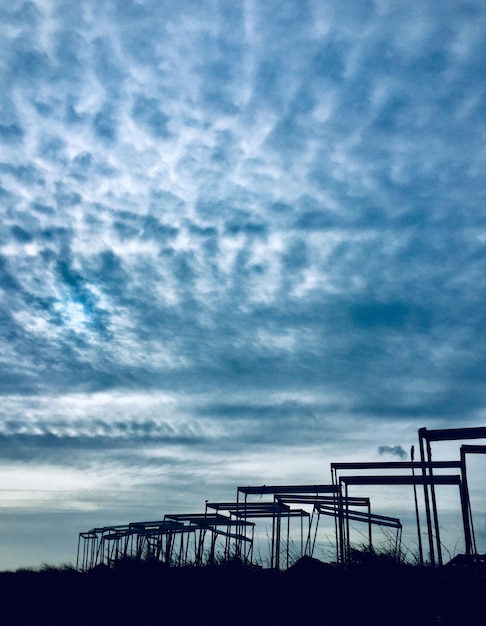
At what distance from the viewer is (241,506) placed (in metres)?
22.2

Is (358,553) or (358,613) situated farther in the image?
(358,553)

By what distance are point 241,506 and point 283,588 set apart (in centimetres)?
1159

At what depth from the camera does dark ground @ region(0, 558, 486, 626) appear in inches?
340

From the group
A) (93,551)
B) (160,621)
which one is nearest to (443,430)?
(160,621)

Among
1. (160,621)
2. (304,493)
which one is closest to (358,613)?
(160,621)

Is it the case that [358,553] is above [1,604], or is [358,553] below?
above

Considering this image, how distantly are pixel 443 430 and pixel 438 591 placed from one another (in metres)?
4.59

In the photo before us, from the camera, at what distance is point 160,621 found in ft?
36.1

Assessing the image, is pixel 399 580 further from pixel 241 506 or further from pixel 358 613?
pixel 241 506

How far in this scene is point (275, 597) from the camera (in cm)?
1048

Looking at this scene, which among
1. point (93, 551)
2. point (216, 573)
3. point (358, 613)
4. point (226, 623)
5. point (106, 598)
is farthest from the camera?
point (93, 551)

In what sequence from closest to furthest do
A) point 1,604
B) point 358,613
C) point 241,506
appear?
point 358,613 < point 1,604 < point 241,506

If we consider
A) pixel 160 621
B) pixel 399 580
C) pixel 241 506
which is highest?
pixel 241 506

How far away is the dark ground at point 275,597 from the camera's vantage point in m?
8.63
